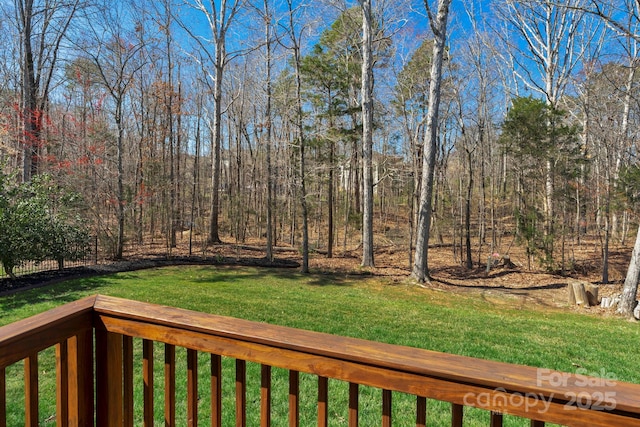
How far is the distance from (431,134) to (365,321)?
6.36m

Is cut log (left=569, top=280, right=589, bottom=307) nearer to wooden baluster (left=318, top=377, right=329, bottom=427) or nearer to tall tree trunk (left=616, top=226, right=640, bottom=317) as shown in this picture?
tall tree trunk (left=616, top=226, right=640, bottom=317)

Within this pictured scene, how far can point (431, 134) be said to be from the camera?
389 inches

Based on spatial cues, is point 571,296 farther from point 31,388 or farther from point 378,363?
point 31,388

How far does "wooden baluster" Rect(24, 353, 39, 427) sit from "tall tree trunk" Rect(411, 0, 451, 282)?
31.6 ft

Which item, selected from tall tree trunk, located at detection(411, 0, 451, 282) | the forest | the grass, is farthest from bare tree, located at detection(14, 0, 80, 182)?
tall tree trunk, located at detection(411, 0, 451, 282)

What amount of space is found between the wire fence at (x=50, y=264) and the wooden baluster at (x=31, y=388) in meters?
9.52

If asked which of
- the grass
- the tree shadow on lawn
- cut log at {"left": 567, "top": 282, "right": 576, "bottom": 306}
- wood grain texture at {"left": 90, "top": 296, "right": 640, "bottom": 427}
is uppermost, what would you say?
wood grain texture at {"left": 90, "top": 296, "right": 640, "bottom": 427}

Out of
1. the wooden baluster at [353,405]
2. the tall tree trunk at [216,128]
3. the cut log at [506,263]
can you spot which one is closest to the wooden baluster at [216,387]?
the wooden baluster at [353,405]

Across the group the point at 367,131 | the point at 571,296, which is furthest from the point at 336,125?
the point at 571,296

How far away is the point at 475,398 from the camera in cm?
94

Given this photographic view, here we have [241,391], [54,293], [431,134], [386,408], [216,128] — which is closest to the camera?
[386,408]

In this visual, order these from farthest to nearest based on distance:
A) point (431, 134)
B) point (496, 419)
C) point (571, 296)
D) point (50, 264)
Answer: point (50, 264) < point (431, 134) < point (571, 296) < point (496, 419)

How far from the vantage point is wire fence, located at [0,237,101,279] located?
29.3 feet

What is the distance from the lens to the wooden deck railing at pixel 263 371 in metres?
0.87
